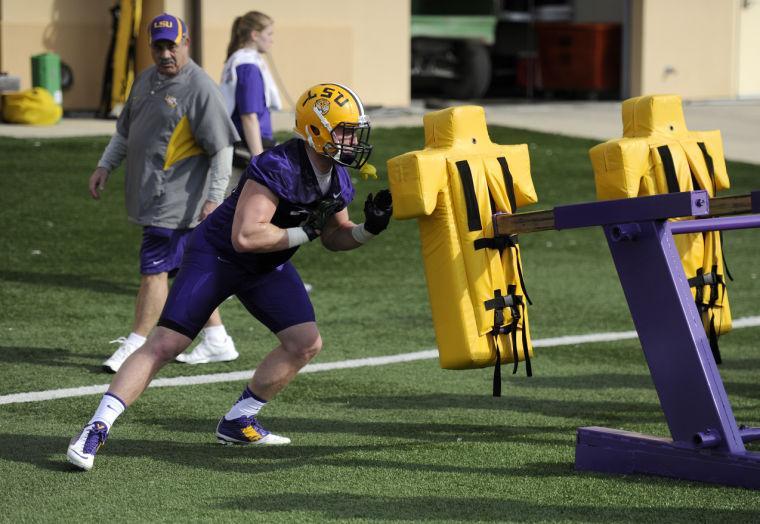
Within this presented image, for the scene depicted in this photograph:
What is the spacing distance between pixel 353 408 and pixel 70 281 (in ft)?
13.9

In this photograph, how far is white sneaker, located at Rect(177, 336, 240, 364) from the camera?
27.4ft

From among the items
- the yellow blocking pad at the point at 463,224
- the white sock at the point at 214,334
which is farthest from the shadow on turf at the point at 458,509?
the white sock at the point at 214,334

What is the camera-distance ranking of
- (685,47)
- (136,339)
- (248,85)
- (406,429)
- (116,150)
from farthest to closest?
(685,47), (248,85), (116,150), (136,339), (406,429)

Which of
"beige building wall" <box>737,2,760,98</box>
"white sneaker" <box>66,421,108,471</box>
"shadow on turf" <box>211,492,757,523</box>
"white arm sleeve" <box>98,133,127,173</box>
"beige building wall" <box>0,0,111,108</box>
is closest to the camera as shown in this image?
"shadow on turf" <box>211,492,757,523</box>

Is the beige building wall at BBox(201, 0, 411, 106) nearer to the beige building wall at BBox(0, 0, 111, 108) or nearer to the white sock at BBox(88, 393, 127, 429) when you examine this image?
the beige building wall at BBox(0, 0, 111, 108)

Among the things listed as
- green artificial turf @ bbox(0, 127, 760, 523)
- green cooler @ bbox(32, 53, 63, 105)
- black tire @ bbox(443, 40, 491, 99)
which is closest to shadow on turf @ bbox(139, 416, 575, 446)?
green artificial turf @ bbox(0, 127, 760, 523)

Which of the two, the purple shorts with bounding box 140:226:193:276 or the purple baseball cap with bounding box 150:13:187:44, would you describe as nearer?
the purple baseball cap with bounding box 150:13:187:44

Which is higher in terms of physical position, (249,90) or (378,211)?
(249,90)

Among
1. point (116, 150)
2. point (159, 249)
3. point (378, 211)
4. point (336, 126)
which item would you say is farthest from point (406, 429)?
point (116, 150)

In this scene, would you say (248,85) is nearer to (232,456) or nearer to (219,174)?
(219,174)

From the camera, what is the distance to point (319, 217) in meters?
6.09

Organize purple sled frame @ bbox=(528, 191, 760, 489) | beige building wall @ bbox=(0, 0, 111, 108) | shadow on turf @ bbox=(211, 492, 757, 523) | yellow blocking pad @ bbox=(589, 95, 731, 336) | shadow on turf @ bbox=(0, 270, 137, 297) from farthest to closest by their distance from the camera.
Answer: beige building wall @ bbox=(0, 0, 111, 108), shadow on turf @ bbox=(0, 270, 137, 297), yellow blocking pad @ bbox=(589, 95, 731, 336), purple sled frame @ bbox=(528, 191, 760, 489), shadow on turf @ bbox=(211, 492, 757, 523)

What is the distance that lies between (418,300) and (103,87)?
8905mm

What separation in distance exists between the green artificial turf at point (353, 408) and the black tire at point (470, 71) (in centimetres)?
1041
